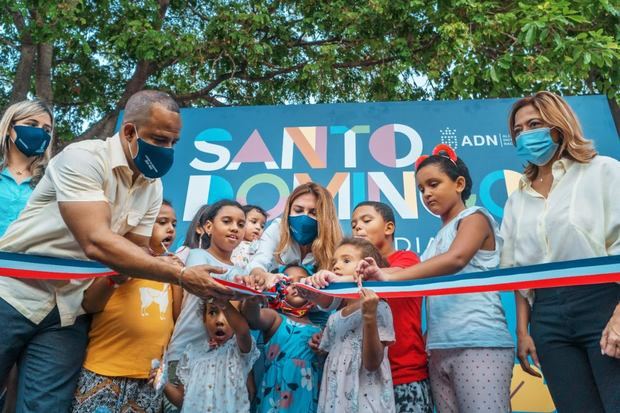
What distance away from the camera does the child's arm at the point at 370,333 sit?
100.0 inches

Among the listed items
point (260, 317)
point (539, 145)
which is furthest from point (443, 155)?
point (260, 317)

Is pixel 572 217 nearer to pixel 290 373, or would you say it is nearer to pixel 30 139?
pixel 290 373

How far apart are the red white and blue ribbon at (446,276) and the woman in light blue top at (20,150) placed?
0.97 metres

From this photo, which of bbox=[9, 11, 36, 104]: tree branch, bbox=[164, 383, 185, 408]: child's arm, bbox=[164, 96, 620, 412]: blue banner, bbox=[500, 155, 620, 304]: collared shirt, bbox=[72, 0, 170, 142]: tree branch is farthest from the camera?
bbox=[72, 0, 170, 142]: tree branch

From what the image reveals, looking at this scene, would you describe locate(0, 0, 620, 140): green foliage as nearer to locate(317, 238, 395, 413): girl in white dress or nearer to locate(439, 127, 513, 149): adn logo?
locate(439, 127, 513, 149): adn logo

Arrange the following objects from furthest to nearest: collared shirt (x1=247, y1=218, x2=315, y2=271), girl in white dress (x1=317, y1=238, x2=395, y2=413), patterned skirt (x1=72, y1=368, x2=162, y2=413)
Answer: collared shirt (x1=247, y1=218, x2=315, y2=271), patterned skirt (x1=72, y1=368, x2=162, y2=413), girl in white dress (x1=317, y1=238, x2=395, y2=413)

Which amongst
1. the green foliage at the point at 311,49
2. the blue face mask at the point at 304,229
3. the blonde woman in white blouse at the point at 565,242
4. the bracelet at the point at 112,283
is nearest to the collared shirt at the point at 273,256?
the blue face mask at the point at 304,229

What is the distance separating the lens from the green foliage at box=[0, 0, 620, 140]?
6430 mm

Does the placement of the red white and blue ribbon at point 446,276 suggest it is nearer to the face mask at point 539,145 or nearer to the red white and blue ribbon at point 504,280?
the red white and blue ribbon at point 504,280

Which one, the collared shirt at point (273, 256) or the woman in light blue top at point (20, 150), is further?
the collared shirt at point (273, 256)

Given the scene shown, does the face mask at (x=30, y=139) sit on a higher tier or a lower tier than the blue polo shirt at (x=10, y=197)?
higher

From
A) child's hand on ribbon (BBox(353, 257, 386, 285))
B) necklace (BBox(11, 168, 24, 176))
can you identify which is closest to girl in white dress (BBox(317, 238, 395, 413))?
child's hand on ribbon (BBox(353, 257, 386, 285))

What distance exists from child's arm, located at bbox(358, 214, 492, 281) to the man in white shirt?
2.21 feet

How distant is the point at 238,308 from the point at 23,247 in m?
1.02
